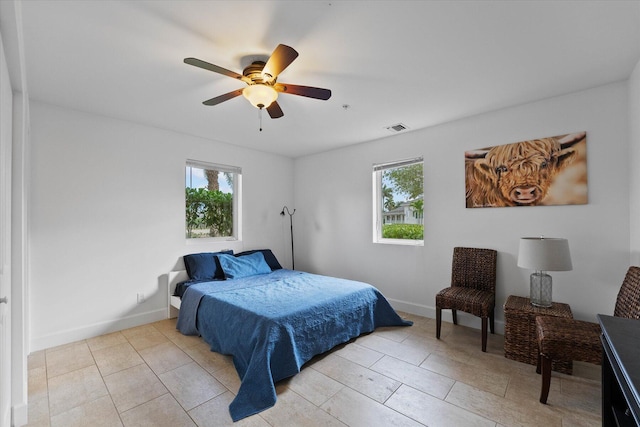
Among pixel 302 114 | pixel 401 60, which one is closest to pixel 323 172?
pixel 302 114

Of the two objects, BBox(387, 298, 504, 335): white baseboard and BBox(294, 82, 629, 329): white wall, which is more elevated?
BBox(294, 82, 629, 329): white wall

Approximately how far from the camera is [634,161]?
7.38 ft

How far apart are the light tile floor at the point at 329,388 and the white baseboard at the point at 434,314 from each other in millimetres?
222

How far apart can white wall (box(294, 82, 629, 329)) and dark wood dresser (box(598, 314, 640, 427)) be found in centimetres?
164

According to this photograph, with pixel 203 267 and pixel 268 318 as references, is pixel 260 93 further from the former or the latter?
pixel 203 267

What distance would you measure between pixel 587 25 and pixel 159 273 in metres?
4.48

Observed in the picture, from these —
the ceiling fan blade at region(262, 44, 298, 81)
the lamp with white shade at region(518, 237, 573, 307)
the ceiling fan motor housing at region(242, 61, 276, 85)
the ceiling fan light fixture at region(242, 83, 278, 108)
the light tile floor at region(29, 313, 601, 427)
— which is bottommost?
the light tile floor at region(29, 313, 601, 427)

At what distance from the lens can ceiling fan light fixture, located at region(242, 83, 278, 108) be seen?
80.5 inches

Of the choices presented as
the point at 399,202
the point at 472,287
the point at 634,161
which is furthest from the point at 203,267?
the point at 634,161

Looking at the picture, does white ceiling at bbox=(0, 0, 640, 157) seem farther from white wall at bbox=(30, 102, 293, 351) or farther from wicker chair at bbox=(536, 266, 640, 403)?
wicker chair at bbox=(536, 266, 640, 403)

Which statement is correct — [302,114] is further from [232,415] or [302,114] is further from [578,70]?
[232,415]

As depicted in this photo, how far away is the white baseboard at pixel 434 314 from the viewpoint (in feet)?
9.97

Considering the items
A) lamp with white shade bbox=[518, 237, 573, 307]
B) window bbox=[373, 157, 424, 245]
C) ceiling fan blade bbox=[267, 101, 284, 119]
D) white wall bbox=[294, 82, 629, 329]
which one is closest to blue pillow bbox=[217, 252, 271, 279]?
white wall bbox=[294, 82, 629, 329]

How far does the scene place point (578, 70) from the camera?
88.0 inches
